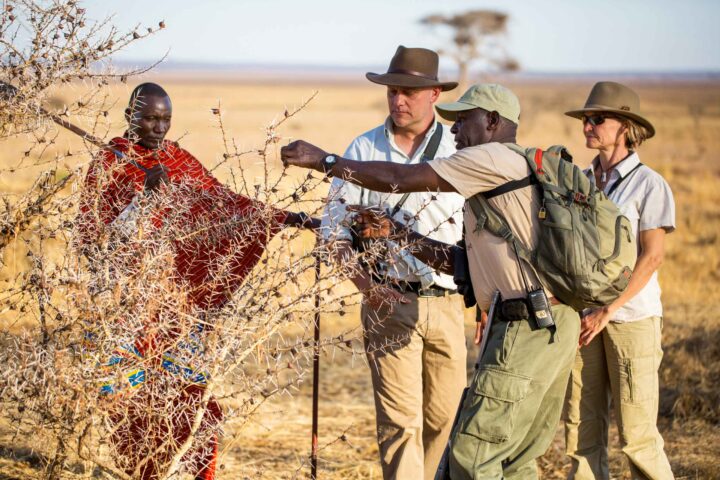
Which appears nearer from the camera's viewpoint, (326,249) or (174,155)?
(326,249)

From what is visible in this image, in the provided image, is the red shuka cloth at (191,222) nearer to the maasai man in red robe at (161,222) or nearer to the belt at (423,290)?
the maasai man in red robe at (161,222)

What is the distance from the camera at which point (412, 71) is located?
4.37 meters

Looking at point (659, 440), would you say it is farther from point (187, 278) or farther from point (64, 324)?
point (64, 324)

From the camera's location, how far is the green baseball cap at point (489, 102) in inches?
135

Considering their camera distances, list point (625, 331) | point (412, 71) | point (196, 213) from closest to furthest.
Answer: point (196, 213)
point (625, 331)
point (412, 71)

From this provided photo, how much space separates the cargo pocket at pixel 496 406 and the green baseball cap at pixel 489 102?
977 mm

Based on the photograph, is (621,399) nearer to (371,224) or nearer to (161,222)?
(371,224)

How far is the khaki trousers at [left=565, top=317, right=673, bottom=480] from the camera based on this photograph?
4125mm

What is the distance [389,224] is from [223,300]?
73cm

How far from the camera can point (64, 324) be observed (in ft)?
9.82

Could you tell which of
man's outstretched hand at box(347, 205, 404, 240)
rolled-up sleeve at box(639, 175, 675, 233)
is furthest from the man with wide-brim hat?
rolled-up sleeve at box(639, 175, 675, 233)

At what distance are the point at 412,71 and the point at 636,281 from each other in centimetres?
144

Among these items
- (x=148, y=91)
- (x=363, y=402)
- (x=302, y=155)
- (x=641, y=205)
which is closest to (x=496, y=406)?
(x=302, y=155)

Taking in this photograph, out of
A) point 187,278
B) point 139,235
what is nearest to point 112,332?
point 139,235
